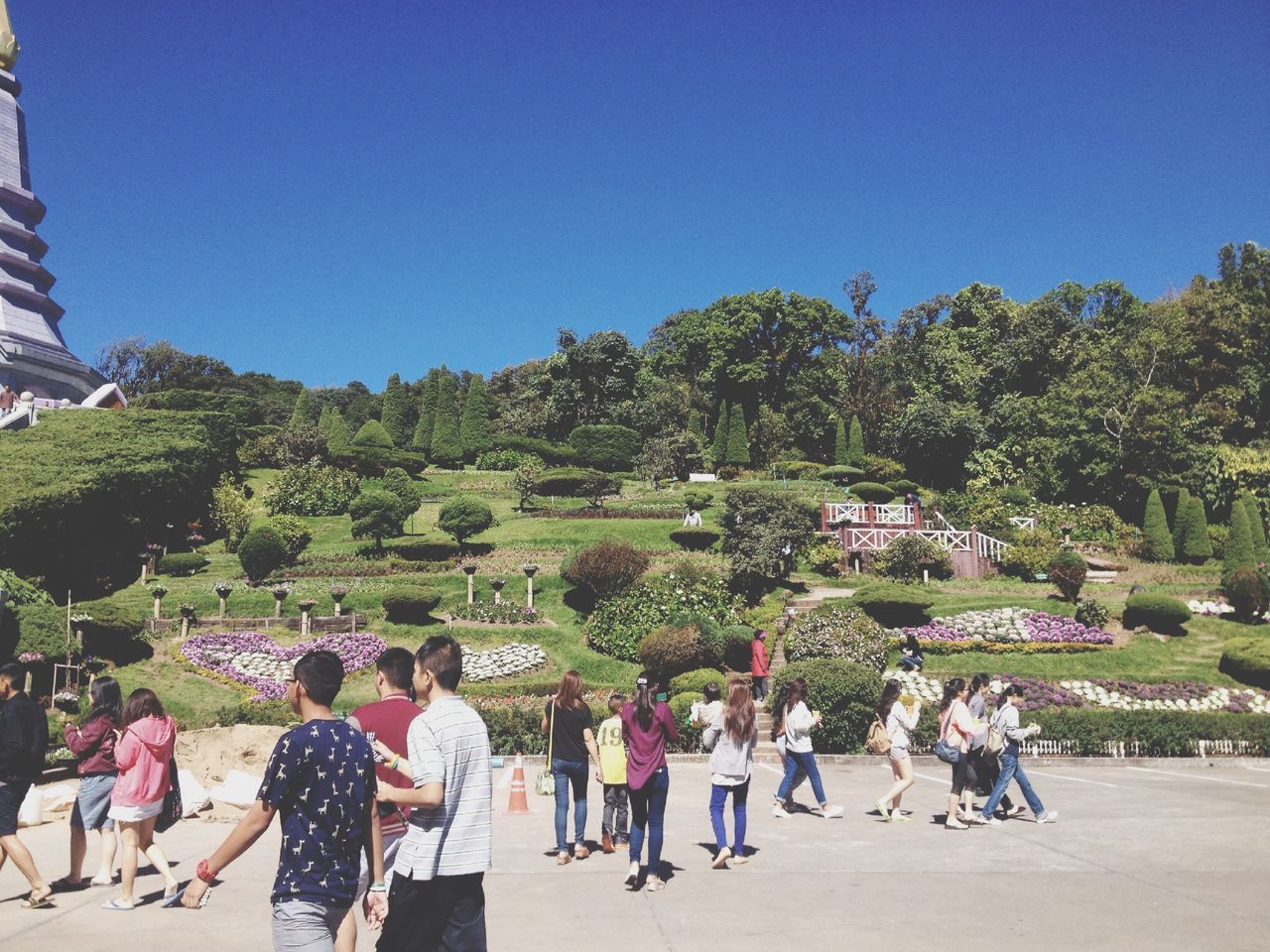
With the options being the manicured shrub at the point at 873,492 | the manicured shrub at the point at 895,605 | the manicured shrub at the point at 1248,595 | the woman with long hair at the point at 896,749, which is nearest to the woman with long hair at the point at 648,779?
the woman with long hair at the point at 896,749

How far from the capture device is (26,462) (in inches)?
1131

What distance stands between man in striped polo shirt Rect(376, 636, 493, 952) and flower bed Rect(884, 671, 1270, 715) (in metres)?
17.1

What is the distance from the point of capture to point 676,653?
22000 mm

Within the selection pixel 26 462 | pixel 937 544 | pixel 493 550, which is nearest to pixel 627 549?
pixel 493 550

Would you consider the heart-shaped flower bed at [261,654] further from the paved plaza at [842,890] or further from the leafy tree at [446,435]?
the leafy tree at [446,435]

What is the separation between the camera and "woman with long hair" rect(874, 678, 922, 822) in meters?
10.1

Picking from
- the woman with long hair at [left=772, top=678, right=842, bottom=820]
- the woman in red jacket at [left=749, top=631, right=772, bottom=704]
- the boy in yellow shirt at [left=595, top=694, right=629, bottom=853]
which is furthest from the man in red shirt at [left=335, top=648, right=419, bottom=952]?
the woman in red jacket at [left=749, top=631, right=772, bottom=704]

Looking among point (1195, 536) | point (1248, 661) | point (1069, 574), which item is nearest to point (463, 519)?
point (1069, 574)

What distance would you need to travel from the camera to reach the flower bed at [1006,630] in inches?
947

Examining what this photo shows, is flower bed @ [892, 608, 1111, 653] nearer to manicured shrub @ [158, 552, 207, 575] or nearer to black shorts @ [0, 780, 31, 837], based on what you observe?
black shorts @ [0, 780, 31, 837]

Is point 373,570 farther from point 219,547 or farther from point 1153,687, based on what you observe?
point 1153,687

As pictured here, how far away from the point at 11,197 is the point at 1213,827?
51.4m

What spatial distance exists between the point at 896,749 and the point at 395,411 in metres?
59.9

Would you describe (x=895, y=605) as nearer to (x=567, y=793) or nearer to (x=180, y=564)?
(x=567, y=793)
